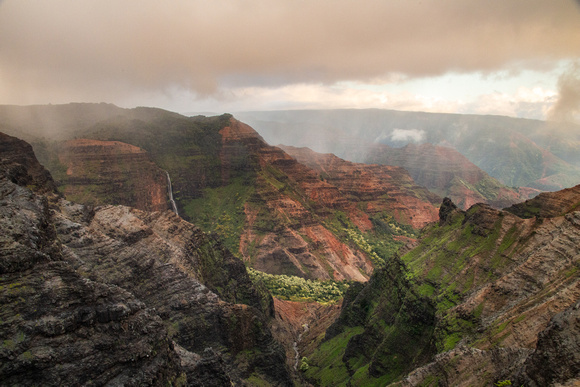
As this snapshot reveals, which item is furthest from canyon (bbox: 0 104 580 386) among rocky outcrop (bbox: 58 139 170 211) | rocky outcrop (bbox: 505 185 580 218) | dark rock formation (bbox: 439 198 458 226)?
rocky outcrop (bbox: 58 139 170 211)

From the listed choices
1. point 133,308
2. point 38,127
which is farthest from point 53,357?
point 38,127

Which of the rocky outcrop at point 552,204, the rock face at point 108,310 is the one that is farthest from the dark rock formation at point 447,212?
the rock face at point 108,310

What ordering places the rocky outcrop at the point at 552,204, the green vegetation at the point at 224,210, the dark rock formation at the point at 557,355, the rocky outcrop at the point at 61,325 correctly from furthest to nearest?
the green vegetation at the point at 224,210, the rocky outcrop at the point at 552,204, the dark rock formation at the point at 557,355, the rocky outcrop at the point at 61,325

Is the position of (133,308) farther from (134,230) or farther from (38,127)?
(38,127)


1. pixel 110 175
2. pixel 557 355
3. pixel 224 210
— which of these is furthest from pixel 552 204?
pixel 110 175

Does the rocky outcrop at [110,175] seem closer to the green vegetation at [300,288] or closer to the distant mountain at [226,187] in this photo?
the distant mountain at [226,187]

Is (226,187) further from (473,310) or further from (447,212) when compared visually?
(473,310)

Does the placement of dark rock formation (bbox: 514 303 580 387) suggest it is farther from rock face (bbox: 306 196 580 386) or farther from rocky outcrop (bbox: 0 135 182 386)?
rocky outcrop (bbox: 0 135 182 386)
